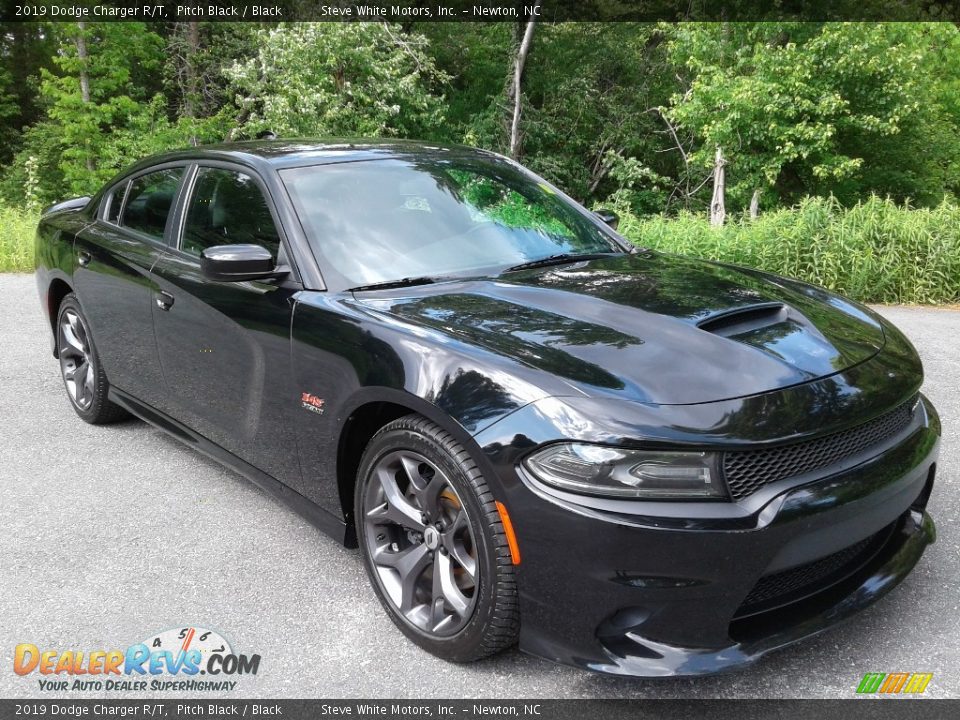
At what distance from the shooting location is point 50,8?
2384 centimetres

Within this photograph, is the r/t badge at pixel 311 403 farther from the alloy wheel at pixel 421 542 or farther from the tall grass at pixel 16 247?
the tall grass at pixel 16 247

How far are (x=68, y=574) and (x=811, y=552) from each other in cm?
274

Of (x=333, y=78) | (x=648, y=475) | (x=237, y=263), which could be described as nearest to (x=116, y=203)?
(x=237, y=263)

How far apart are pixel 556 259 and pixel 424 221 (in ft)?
1.89

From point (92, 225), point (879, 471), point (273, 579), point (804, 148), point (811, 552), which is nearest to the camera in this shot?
point (811, 552)

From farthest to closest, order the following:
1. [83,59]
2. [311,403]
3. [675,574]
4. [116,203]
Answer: [83,59], [116,203], [311,403], [675,574]

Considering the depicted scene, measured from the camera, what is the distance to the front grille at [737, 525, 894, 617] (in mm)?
2236

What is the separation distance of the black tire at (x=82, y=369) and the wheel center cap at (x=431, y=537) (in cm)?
289

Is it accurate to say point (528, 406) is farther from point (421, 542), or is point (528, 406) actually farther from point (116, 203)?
point (116, 203)

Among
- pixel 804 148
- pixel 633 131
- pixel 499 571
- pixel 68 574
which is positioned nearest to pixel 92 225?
pixel 68 574

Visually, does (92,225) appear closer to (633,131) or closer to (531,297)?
(531,297)

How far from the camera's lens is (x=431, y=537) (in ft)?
8.50

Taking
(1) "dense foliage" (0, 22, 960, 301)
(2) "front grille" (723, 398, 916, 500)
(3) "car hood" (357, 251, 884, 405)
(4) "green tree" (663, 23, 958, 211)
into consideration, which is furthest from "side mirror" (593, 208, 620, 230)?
(4) "green tree" (663, 23, 958, 211)

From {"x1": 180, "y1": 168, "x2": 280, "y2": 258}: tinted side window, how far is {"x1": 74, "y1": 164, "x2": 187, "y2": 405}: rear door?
237 millimetres
